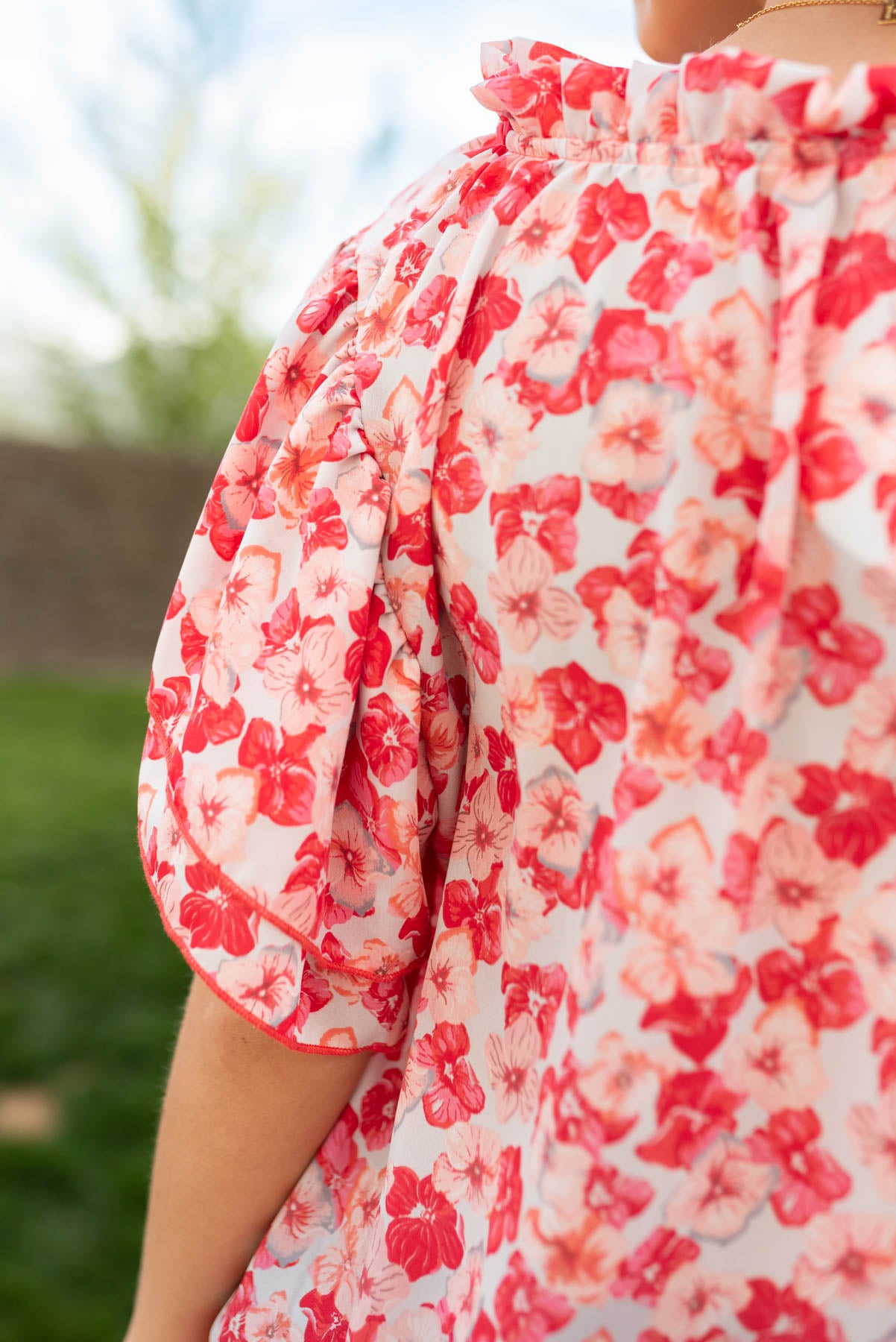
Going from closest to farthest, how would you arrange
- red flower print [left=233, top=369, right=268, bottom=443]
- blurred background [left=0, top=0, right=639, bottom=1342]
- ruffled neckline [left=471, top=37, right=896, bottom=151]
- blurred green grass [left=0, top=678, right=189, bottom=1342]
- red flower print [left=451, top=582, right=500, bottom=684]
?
ruffled neckline [left=471, top=37, right=896, bottom=151], red flower print [left=451, top=582, right=500, bottom=684], red flower print [left=233, top=369, right=268, bottom=443], blurred green grass [left=0, top=678, right=189, bottom=1342], blurred background [left=0, top=0, right=639, bottom=1342]

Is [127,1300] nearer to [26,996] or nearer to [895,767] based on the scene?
[26,996]

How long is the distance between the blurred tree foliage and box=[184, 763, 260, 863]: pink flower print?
19.1 ft

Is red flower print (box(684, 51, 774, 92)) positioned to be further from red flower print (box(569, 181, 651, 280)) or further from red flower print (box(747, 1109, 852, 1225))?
red flower print (box(747, 1109, 852, 1225))

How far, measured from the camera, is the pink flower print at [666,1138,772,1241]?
0.49 meters

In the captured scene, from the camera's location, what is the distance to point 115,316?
6.17 meters

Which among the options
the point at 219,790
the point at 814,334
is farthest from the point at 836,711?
the point at 219,790

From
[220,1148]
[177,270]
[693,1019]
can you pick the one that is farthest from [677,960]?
[177,270]

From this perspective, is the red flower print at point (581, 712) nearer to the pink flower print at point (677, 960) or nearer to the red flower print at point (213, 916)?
the pink flower print at point (677, 960)

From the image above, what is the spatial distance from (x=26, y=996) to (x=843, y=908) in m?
2.32

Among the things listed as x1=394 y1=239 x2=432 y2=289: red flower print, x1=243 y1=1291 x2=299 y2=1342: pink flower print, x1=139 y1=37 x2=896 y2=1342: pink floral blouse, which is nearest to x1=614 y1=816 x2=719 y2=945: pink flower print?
x1=139 y1=37 x2=896 y2=1342: pink floral blouse

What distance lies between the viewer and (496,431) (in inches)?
20.2

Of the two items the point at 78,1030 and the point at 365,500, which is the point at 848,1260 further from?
the point at 78,1030

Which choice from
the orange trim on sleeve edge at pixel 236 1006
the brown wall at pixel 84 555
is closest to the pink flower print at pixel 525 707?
the orange trim on sleeve edge at pixel 236 1006

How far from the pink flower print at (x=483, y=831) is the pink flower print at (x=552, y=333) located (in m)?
0.22
